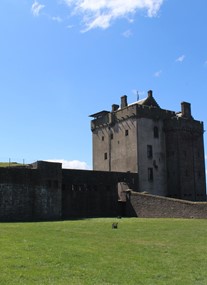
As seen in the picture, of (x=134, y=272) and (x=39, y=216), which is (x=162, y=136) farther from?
(x=134, y=272)

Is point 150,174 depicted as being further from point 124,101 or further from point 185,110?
point 185,110

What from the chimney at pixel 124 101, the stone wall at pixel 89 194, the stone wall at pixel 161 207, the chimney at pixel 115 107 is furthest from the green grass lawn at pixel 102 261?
the chimney at pixel 115 107

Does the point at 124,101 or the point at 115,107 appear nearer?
the point at 124,101

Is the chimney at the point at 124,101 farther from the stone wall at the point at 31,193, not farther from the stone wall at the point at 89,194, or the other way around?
the stone wall at the point at 31,193

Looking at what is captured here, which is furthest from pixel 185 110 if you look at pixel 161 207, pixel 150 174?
pixel 161 207

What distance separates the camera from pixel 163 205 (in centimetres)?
4747

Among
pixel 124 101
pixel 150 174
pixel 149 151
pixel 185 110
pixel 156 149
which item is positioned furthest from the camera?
pixel 185 110

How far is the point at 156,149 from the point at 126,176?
8.11 metres

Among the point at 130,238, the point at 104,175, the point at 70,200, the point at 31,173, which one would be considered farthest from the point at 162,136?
the point at 130,238

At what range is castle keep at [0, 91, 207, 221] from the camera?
4550 centimetres

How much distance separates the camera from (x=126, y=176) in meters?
59.0

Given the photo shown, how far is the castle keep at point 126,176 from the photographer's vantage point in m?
45.5

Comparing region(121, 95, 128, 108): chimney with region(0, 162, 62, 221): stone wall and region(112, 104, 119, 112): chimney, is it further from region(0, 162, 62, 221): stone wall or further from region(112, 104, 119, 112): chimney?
region(0, 162, 62, 221): stone wall

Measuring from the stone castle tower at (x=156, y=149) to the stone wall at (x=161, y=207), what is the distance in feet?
25.2
